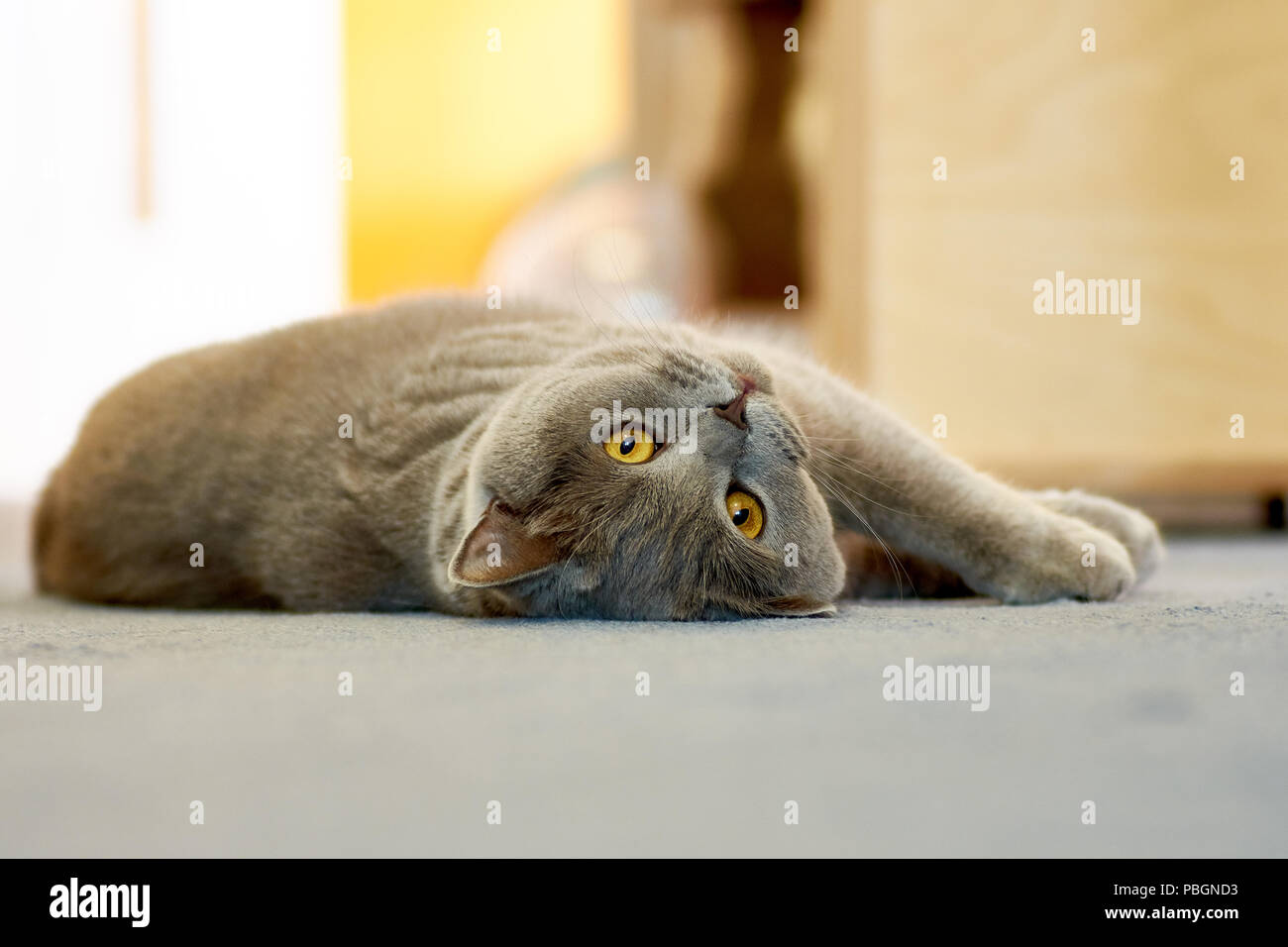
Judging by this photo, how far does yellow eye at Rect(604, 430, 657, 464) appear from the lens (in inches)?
43.9

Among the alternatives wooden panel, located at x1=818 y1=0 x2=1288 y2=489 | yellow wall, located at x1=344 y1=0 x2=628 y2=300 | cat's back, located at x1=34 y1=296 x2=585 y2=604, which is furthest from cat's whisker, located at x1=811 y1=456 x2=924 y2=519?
yellow wall, located at x1=344 y1=0 x2=628 y2=300

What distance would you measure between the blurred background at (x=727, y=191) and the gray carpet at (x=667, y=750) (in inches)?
29.4

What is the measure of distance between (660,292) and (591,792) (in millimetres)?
3104

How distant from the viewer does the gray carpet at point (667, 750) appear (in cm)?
61

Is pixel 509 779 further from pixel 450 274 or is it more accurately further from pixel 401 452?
pixel 450 274

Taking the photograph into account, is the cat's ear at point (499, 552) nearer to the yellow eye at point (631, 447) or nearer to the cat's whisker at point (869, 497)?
the yellow eye at point (631, 447)

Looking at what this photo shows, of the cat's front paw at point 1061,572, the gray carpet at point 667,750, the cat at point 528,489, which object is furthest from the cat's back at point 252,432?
the cat's front paw at point 1061,572

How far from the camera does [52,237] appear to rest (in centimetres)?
358

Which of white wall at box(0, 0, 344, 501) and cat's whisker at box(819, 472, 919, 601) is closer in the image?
cat's whisker at box(819, 472, 919, 601)

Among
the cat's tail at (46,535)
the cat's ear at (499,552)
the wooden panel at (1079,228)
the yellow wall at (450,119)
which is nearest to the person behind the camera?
the cat's ear at (499,552)

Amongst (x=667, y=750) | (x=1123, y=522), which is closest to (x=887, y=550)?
(x=1123, y=522)

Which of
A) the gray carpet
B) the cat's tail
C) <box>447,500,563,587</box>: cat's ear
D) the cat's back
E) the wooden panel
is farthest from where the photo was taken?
the wooden panel

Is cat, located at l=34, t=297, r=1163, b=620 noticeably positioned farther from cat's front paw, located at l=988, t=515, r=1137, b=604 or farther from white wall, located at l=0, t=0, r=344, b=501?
white wall, located at l=0, t=0, r=344, b=501

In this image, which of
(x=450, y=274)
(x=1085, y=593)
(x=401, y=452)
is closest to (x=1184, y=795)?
(x=1085, y=593)
